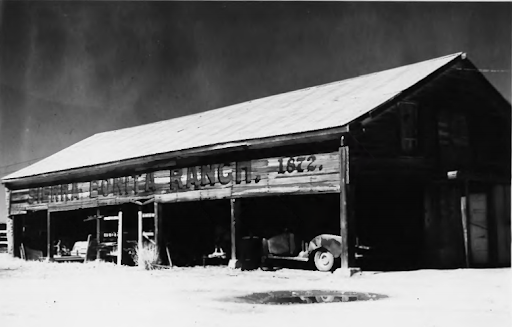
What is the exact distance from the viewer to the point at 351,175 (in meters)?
19.2

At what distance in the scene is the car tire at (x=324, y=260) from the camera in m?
20.6

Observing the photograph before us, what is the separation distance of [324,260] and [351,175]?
3125mm

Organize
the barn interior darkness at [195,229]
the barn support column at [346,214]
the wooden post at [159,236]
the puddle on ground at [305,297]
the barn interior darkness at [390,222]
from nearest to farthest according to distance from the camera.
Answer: the puddle on ground at [305,297]
the barn support column at [346,214]
the barn interior darkness at [390,222]
the wooden post at [159,236]
the barn interior darkness at [195,229]

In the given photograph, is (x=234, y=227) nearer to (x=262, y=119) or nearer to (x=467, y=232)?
(x=262, y=119)

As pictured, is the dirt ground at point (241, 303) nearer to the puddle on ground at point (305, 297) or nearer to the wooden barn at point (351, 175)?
the puddle on ground at point (305, 297)

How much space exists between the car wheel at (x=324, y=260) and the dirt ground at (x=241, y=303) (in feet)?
2.05

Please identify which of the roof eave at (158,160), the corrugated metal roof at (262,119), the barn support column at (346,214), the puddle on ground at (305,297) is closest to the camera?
the puddle on ground at (305,297)

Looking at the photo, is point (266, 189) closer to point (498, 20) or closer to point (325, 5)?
point (325, 5)

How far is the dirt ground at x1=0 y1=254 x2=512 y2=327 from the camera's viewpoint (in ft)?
34.1

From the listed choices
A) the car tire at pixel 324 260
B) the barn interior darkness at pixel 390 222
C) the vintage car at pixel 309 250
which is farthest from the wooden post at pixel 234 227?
the barn interior darkness at pixel 390 222

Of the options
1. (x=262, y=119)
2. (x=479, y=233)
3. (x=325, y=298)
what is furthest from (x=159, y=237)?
(x=325, y=298)

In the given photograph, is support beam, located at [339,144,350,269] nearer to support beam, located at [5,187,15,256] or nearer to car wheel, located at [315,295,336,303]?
car wheel, located at [315,295,336,303]

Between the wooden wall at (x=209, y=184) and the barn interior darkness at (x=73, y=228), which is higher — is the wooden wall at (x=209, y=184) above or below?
above

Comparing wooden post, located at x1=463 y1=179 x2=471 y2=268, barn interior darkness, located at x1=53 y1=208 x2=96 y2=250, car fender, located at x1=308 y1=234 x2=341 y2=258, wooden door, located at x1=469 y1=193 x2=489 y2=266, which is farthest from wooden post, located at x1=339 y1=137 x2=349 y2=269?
barn interior darkness, located at x1=53 y1=208 x2=96 y2=250
